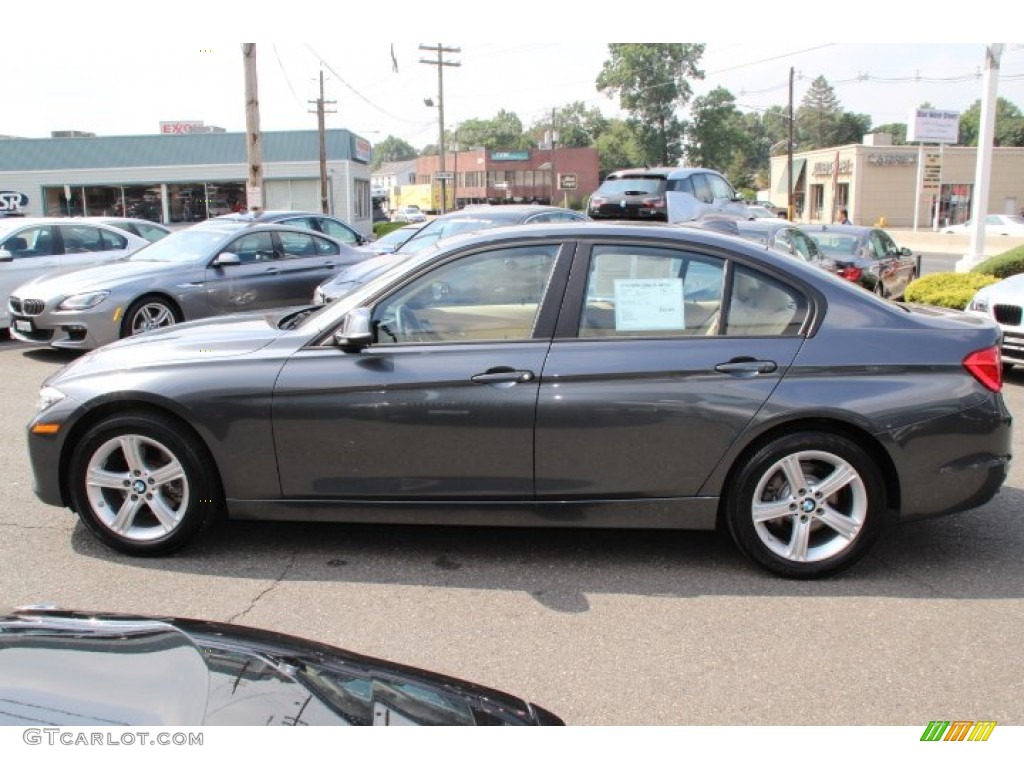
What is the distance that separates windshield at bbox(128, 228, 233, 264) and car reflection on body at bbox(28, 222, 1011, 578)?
6673mm

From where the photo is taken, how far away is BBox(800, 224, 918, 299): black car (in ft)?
44.2

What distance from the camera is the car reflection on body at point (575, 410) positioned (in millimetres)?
4203

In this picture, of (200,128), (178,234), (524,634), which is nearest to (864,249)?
(178,234)

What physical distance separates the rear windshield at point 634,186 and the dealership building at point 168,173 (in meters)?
24.9

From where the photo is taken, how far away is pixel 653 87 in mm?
84188

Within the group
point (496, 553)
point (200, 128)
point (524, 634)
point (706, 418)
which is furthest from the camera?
point (200, 128)

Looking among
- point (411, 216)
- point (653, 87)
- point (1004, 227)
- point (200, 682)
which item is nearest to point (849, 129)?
point (653, 87)

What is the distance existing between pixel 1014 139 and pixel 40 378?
367ft

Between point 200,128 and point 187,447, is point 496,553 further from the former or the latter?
point 200,128

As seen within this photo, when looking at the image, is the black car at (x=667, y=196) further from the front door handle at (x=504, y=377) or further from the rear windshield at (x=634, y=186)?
the front door handle at (x=504, y=377)

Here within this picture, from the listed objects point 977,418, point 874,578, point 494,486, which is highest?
point 977,418

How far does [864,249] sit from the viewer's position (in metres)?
14.1

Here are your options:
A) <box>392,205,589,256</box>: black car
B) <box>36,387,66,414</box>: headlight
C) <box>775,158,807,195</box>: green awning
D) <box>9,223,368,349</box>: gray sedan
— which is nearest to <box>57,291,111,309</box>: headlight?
<box>9,223,368,349</box>: gray sedan

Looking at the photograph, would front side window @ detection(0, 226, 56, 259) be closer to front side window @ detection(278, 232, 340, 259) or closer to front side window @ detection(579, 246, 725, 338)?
front side window @ detection(278, 232, 340, 259)
